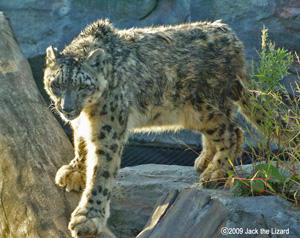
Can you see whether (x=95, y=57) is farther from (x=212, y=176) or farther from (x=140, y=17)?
(x=140, y=17)

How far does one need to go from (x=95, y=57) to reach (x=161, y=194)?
163cm

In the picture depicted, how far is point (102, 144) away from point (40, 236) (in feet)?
3.58

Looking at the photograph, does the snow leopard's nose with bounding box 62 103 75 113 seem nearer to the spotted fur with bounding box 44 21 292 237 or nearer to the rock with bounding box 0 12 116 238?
the spotted fur with bounding box 44 21 292 237

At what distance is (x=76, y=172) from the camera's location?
14.5ft

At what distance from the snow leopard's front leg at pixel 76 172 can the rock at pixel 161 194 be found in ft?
1.97

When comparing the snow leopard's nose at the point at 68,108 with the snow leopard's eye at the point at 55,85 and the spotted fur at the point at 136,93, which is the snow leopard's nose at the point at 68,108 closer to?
the spotted fur at the point at 136,93

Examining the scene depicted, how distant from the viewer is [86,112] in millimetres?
4387

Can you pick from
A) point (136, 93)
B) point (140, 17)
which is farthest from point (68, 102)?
point (140, 17)

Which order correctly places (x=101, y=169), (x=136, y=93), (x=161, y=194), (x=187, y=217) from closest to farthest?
1. (x=187, y=217)
2. (x=101, y=169)
3. (x=136, y=93)
4. (x=161, y=194)

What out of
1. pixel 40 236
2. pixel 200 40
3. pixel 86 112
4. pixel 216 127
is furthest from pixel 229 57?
pixel 40 236

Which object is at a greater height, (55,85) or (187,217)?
(55,85)

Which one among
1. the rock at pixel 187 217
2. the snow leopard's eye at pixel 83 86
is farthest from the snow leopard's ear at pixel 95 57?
the rock at pixel 187 217

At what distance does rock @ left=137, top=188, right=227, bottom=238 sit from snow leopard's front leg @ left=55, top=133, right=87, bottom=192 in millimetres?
1185

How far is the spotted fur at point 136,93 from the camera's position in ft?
13.6
